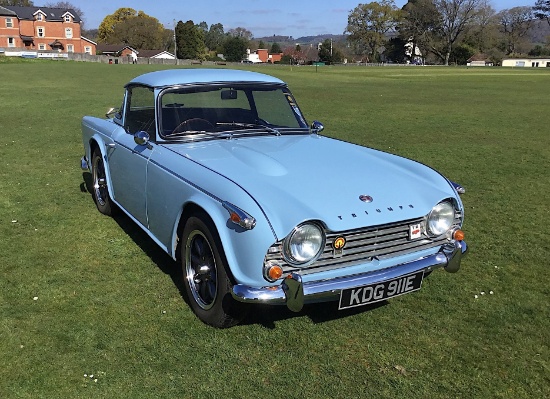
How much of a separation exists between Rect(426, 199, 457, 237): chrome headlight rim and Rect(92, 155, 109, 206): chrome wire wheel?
348 centimetres

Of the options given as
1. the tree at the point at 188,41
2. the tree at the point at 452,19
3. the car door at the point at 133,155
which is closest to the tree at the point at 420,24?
the tree at the point at 452,19

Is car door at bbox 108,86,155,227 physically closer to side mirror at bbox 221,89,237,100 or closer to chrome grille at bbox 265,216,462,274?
side mirror at bbox 221,89,237,100

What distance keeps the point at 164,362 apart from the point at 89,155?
11.4 ft

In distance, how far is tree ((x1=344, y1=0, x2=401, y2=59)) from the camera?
96688mm

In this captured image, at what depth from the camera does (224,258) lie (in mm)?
3062

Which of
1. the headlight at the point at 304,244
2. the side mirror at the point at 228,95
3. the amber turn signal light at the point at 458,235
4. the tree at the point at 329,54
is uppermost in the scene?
the tree at the point at 329,54

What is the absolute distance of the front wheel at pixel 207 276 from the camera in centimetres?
312

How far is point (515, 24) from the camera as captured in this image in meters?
100

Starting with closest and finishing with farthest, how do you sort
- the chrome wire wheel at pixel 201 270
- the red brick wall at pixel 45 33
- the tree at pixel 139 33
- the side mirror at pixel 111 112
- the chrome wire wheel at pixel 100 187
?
1. the chrome wire wheel at pixel 201 270
2. the chrome wire wheel at pixel 100 187
3. the side mirror at pixel 111 112
4. the red brick wall at pixel 45 33
5. the tree at pixel 139 33

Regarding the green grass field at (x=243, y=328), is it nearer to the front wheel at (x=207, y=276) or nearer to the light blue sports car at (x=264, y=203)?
the front wheel at (x=207, y=276)

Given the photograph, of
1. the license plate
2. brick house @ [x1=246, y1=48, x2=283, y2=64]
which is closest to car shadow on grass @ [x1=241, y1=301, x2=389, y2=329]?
the license plate

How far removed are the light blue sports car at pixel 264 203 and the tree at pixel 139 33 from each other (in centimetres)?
10930

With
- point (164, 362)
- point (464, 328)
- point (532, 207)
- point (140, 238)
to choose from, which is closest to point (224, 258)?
point (164, 362)

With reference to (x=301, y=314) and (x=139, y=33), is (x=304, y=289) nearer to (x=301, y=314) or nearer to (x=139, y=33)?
(x=301, y=314)
